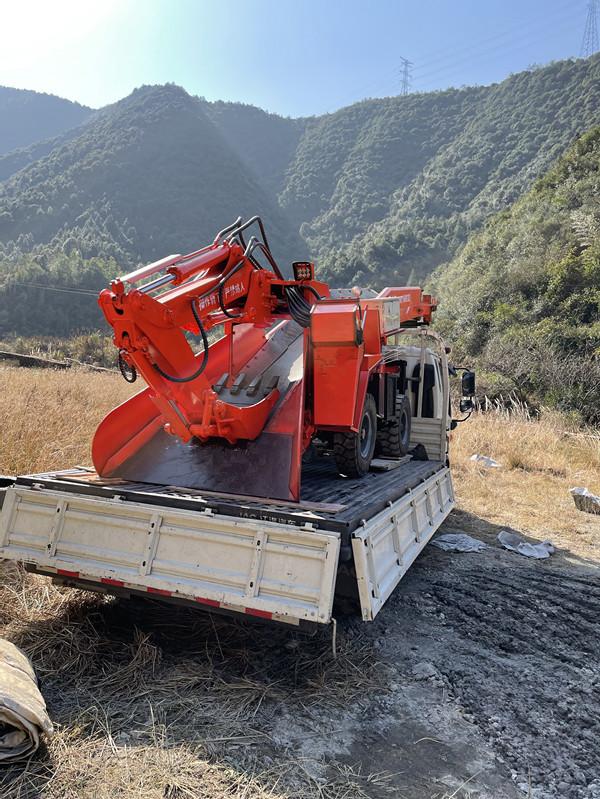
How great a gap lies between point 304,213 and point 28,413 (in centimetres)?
7817

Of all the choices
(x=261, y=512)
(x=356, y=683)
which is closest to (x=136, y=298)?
(x=261, y=512)

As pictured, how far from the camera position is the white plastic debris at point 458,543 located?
20.4 feet

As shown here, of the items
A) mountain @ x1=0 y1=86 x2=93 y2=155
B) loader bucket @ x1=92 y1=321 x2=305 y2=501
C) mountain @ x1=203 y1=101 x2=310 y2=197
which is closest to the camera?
loader bucket @ x1=92 y1=321 x2=305 y2=501

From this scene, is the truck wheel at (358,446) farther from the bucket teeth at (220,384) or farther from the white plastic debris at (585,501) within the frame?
the white plastic debris at (585,501)

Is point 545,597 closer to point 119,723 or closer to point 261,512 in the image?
point 261,512

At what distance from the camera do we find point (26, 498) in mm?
3736

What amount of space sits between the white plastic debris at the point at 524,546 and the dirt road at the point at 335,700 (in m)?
1.79

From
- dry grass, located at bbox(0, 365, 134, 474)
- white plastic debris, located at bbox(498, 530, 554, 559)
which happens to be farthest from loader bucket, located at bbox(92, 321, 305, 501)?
white plastic debris, located at bbox(498, 530, 554, 559)

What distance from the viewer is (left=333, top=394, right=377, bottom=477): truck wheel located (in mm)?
4766

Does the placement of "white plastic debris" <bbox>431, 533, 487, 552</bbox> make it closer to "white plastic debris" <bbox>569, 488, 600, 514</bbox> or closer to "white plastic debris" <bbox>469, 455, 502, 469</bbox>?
"white plastic debris" <bbox>569, 488, 600, 514</bbox>

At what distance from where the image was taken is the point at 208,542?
322 cm

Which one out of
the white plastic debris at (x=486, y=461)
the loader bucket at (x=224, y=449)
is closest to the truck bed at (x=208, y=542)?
the loader bucket at (x=224, y=449)

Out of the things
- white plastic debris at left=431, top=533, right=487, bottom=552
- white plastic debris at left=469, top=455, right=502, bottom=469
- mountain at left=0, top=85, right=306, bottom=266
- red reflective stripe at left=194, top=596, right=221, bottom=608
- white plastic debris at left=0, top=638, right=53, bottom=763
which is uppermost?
mountain at left=0, top=85, right=306, bottom=266

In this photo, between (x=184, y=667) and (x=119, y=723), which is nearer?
(x=119, y=723)
